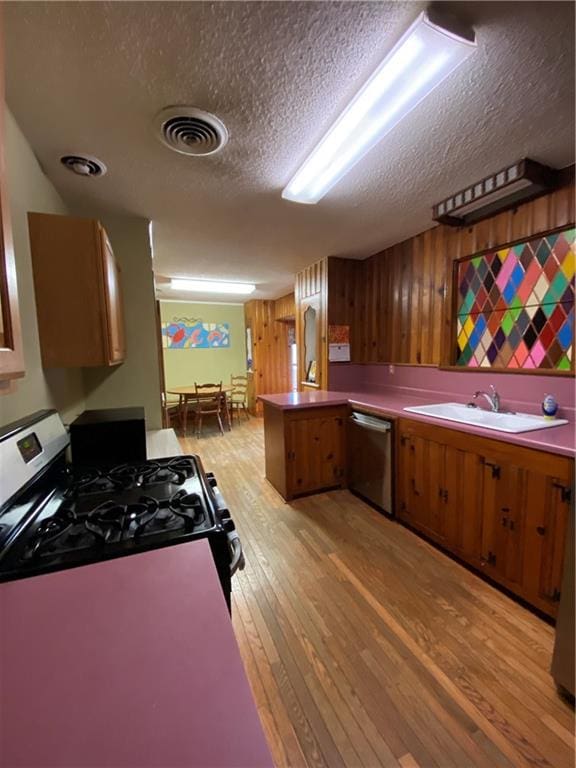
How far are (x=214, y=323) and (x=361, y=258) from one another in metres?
4.01

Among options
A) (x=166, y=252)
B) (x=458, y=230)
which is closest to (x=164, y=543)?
(x=458, y=230)

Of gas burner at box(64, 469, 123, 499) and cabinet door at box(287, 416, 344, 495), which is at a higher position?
gas burner at box(64, 469, 123, 499)

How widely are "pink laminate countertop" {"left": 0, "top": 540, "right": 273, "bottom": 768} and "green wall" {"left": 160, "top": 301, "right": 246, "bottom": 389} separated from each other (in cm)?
613

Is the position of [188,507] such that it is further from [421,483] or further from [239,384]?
[239,384]

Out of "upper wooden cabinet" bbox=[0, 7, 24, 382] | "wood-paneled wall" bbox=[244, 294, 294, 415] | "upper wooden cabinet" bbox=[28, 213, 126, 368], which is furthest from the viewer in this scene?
"wood-paneled wall" bbox=[244, 294, 294, 415]

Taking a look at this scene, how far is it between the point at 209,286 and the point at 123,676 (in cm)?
487

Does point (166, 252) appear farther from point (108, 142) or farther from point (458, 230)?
point (458, 230)

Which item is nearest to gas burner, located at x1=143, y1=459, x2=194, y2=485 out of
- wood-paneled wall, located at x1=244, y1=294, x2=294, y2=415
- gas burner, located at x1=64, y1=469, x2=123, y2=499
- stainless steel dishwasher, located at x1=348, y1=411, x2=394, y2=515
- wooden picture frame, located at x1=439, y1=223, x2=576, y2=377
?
gas burner, located at x1=64, y1=469, x2=123, y2=499

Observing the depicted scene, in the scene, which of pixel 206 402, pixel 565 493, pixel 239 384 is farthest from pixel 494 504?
pixel 239 384

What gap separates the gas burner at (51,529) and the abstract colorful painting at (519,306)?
2653 mm

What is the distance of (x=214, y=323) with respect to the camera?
22.5 feet

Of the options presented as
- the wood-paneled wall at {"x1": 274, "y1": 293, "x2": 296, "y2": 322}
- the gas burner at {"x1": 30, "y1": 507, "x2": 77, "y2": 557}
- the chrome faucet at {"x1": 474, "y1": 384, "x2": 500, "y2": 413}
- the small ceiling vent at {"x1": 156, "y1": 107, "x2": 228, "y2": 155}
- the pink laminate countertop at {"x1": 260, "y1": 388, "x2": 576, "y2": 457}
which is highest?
Result: the small ceiling vent at {"x1": 156, "y1": 107, "x2": 228, "y2": 155}

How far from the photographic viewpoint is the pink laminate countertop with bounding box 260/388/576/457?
161 cm

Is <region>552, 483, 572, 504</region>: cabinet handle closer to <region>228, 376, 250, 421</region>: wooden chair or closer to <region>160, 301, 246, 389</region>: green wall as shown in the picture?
<region>228, 376, 250, 421</region>: wooden chair
